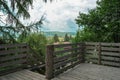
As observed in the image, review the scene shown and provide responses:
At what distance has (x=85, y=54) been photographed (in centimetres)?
725

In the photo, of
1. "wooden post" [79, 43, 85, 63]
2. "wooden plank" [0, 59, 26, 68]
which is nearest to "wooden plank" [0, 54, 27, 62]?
"wooden plank" [0, 59, 26, 68]

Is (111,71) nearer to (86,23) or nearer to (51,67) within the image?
(51,67)

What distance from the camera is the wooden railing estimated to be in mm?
5090

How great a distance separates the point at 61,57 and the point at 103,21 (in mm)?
3158

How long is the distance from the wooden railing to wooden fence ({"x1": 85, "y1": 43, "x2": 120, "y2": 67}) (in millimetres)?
332

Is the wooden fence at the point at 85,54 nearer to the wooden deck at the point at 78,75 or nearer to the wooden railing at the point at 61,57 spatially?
the wooden railing at the point at 61,57

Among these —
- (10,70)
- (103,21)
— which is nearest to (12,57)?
(10,70)

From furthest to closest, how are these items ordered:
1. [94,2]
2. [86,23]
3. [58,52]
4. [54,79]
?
[94,2] → [86,23] → [58,52] → [54,79]

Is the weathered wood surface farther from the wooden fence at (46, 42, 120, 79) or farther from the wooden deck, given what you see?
the wooden fence at (46, 42, 120, 79)

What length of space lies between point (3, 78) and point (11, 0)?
2947 millimetres

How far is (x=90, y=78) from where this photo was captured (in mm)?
5051

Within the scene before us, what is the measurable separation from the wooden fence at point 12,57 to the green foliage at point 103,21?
337 cm

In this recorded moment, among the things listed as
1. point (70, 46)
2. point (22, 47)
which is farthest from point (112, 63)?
point (22, 47)

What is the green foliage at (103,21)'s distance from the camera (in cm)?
726
